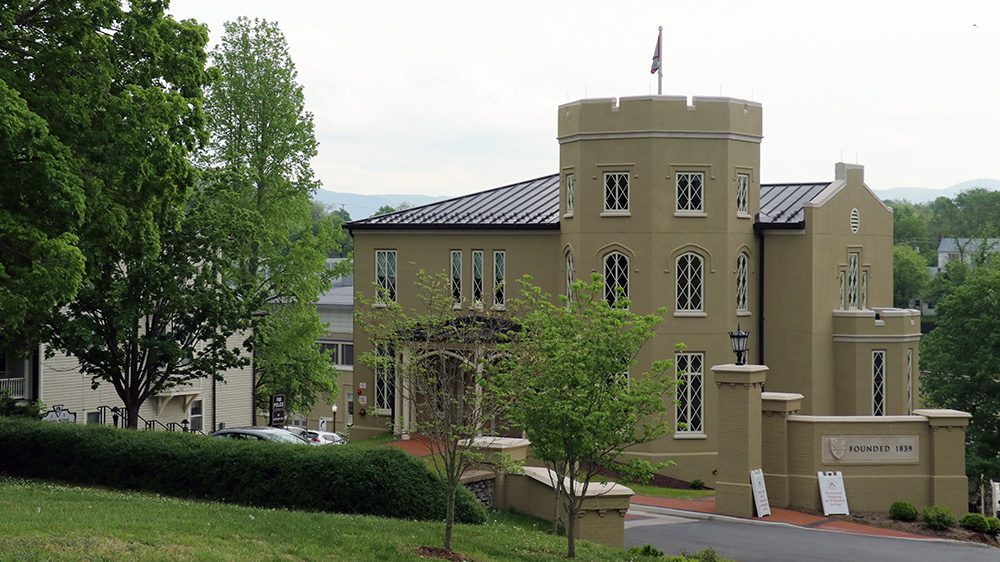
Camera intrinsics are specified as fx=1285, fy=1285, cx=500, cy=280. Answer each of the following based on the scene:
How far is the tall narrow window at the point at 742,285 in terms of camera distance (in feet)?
126

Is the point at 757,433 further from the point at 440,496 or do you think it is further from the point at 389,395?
the point at 389,395

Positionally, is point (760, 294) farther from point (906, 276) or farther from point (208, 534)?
point (906, 276)

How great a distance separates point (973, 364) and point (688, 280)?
19.2 meters

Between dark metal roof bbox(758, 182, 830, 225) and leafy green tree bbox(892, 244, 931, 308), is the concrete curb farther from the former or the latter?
leafy green tree bbox(892, 244, 931, 308)

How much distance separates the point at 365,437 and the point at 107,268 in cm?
1499

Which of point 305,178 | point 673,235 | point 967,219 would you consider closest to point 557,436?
point 673,235

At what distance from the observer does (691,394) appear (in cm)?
3731

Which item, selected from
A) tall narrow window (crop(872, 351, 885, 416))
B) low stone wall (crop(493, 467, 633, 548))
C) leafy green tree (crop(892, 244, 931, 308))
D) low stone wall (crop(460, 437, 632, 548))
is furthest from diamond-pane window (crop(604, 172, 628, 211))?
leafy green tree (crop(892, 244, 931, 308))

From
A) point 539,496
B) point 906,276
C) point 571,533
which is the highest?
point 906,276

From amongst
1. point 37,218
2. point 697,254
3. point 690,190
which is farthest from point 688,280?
point 37,218

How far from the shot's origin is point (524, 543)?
2108 centimetres

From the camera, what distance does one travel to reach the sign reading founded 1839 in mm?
32000

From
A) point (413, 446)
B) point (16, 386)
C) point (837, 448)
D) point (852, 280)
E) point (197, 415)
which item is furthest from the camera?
point (197, 415)

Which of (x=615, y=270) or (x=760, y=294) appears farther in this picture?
(x=760, y=294)
